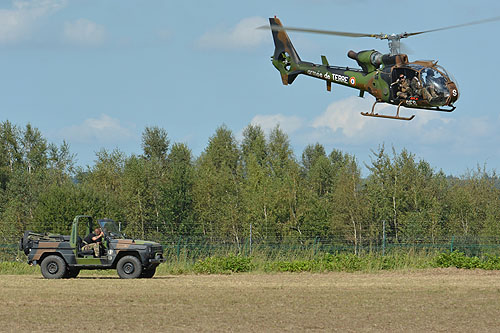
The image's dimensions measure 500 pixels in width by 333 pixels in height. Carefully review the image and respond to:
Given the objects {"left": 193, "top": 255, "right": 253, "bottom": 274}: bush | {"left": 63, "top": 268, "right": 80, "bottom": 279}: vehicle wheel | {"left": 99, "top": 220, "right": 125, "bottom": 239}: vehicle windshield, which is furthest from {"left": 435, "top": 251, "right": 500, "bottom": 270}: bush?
{"left": 63, "top": 268, "right": 80, "bottom": 279}: vehicle wheel

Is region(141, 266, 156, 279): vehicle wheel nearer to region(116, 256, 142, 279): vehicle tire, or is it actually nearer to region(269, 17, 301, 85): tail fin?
region(116, 256, 142, 279): vehicle tire

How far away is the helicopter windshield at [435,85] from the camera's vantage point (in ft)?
72.8

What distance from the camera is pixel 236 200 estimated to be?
2547 inches

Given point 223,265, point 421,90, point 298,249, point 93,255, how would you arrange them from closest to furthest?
1. point 421,90
2. point 93,255
3. point 223,265
4. point 298,249

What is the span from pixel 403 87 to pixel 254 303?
934cm

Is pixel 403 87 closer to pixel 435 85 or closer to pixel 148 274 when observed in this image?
pixel 435 85

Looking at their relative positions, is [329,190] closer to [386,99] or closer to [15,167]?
[15,167]

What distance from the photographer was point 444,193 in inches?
2522

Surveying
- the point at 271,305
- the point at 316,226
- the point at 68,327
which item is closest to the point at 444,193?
the point at 316,226

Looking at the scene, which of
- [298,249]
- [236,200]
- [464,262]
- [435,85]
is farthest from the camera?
[236,200]

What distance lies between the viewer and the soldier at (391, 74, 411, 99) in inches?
901

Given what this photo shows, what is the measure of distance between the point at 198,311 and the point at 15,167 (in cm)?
5936

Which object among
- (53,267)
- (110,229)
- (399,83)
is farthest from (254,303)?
(399,83)

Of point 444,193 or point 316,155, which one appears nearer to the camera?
point 444,193
